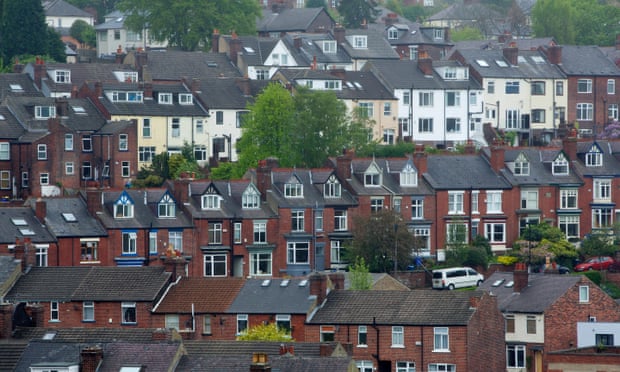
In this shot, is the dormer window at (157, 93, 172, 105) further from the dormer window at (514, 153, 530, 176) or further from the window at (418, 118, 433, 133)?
the dormer window at (514, 153, 530, 176)

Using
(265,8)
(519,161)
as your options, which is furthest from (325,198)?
(265,8)

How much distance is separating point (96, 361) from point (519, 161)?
54660 mm

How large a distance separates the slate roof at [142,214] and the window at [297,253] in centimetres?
590

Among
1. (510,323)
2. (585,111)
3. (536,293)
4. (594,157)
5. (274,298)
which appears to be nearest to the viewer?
(274,298)

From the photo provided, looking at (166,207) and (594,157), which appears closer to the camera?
(166,207)

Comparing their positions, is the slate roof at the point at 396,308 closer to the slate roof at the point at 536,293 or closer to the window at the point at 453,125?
the slate roof at the point at 536,293

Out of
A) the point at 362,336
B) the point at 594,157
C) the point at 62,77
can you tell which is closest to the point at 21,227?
the point at 362,336

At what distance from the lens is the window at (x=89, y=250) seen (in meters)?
106

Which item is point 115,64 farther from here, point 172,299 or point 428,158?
point 172,299

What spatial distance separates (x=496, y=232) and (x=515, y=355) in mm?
27481

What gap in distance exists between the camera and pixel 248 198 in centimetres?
11294

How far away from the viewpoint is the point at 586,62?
14925 cm

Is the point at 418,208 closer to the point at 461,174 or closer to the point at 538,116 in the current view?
the point at 461,174

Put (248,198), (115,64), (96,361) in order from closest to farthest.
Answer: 1. (96,361)
2. (248,198)
3. (115,64)
